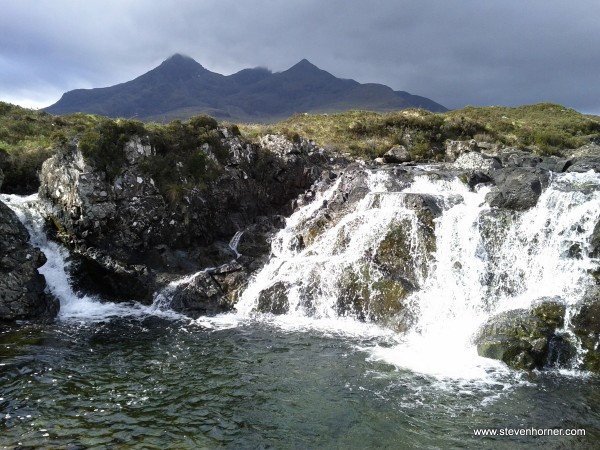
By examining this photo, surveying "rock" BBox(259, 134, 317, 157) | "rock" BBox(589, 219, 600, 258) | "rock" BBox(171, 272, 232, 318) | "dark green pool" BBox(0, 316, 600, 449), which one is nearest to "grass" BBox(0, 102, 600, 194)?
"rock" BBox(259, 134, 317, 157)

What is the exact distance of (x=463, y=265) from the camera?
2347cm

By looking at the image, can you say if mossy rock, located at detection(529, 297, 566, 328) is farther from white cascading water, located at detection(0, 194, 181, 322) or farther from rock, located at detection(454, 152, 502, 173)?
rock, located at detection(454, 152, 502, 173)

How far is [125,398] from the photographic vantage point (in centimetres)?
1419

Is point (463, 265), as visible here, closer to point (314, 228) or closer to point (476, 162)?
point (314, 228)


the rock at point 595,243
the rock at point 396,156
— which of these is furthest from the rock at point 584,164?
the rock at point 396,156

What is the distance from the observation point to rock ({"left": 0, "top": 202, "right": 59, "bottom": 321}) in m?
22.2

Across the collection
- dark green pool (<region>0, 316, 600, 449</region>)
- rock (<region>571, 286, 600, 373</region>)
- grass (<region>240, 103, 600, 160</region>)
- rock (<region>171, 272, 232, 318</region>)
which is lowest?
dark green pool (<region>0, 316, 600, 449</region>)

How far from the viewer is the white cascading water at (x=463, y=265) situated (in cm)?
2012

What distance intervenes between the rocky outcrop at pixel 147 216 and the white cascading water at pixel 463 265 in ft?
17.7

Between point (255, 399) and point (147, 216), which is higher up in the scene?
point (147, 216)

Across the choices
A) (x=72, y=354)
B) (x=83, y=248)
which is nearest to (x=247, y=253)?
(x=83, y=248)

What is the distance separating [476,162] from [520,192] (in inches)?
554

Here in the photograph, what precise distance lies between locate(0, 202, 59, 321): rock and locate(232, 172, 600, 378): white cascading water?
10764mm

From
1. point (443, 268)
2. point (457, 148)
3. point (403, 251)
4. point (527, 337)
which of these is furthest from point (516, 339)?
point (457, 148)
